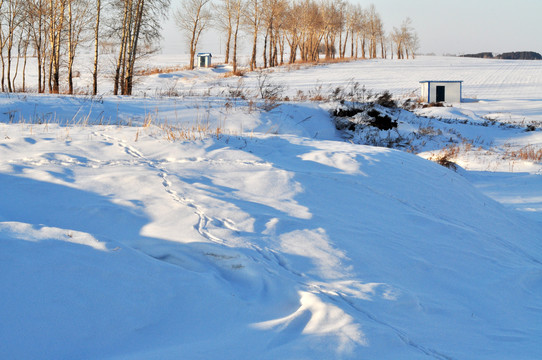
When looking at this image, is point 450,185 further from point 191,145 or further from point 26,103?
point 26,103

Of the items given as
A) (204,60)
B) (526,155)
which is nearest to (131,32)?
(526,155)

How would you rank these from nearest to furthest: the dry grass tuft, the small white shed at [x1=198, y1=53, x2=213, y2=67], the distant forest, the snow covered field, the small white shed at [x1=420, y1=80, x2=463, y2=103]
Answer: the snow covered field < the dry grass tuft < the small white shed at [x1=420, y1=80, x2=463, y2=103] < the small white shed at [x1=198, y1=53, x2=213, y2=67] < the distant forest

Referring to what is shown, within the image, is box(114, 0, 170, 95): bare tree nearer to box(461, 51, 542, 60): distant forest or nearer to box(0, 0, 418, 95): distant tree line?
box(0, 0, 418, 95): distant tree line

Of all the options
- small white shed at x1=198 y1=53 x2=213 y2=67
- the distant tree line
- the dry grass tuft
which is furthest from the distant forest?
the dry grass tuft

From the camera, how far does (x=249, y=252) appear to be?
3.41m

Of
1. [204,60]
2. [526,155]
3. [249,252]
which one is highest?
[204,60]

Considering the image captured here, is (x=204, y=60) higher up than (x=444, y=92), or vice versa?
(x=204, y=60)

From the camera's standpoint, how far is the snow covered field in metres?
2.47

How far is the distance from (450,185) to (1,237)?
5.22 meters

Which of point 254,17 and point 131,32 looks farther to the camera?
point 254,17

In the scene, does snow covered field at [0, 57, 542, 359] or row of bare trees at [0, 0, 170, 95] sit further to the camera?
row of bare trees at [0, 0, 170, 95]

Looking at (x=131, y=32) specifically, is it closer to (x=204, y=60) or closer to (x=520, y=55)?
(x=204, y=60)

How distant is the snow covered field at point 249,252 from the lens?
2.47 m

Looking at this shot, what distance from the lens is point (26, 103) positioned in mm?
10109
